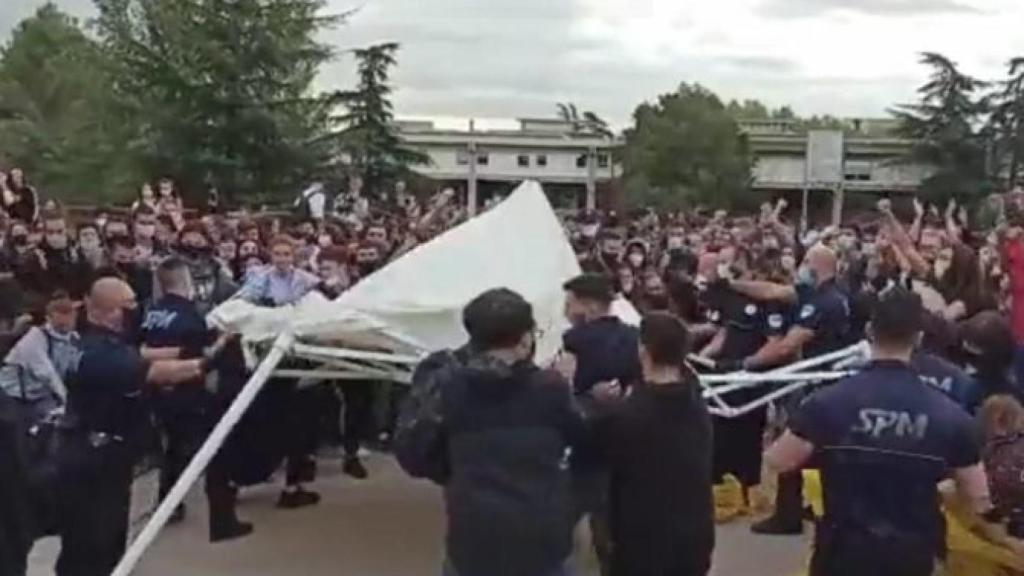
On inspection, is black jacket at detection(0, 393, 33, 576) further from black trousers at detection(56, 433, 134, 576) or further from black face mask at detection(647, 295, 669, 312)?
black face mask at detection(647, 295, 669, 312)

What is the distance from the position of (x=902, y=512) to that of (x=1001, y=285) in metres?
6.59

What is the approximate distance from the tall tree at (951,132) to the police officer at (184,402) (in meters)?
44.5

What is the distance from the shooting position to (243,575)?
9.24 metres

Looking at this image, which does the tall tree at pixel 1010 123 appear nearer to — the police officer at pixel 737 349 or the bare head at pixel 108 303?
the police officer at pixel 737 349

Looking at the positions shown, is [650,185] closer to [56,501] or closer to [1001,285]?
[1001,285]

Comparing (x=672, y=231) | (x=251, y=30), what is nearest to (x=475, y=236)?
(x=672, y=231)

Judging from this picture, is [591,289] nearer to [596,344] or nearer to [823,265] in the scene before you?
[596,344]

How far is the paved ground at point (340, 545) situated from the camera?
940cm

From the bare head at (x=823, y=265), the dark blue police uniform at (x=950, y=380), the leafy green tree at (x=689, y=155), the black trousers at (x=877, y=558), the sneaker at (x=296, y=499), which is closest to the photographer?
the black trousers at (x=877, y=558)

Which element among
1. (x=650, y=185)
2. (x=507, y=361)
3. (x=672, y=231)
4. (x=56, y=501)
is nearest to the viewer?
(x=507, y=361)

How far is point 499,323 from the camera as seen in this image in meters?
5.19

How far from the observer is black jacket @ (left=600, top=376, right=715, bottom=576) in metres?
5.67

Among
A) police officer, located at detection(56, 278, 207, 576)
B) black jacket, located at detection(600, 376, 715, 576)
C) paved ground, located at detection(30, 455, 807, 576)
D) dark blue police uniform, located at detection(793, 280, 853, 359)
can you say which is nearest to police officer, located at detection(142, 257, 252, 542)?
paved ground, located at detection(30, 455, 807, 576)

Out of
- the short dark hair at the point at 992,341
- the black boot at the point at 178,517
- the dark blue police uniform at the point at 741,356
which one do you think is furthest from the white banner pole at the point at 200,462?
the short dark hair at the point at 992,341
